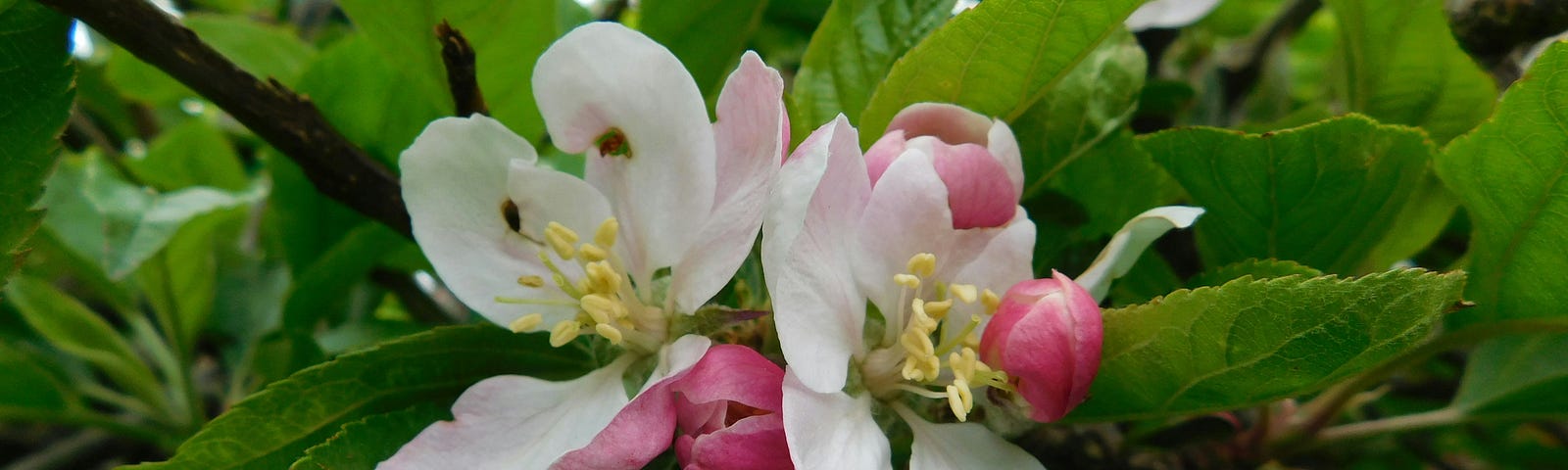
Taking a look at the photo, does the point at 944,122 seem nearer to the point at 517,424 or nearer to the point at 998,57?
the point at 998,57

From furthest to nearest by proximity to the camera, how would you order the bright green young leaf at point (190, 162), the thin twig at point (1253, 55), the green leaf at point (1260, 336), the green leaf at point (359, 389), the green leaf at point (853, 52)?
the thin twig at point (1253, 55)
the bright green young leaf at point (190, 162)
the green leaf at point (853, 52)
the green leaf at point (359, 389)
the green leaf at point (1260, 336)

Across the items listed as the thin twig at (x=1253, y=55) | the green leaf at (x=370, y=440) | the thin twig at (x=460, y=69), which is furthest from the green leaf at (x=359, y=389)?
the thin twig at (x=1253, y=55)

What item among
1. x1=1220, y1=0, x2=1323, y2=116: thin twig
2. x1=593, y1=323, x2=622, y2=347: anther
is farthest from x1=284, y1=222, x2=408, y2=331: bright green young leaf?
x1=1220, y1=0, x2=1323, y2=116: thin twig

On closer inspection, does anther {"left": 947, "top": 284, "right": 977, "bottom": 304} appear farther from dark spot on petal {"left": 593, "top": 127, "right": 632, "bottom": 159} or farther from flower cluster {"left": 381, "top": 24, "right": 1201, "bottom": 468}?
dark spot on petal {"left": 593, "top": 127, "right": 632, "bottom": 159}

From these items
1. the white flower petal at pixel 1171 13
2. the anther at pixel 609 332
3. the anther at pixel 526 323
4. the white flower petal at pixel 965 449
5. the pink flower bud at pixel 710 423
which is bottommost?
the white flower petal at pixel 965 449

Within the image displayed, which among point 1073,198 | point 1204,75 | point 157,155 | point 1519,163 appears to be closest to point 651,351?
point 1073,198

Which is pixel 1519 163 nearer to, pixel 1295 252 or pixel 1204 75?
pixel 1295 252

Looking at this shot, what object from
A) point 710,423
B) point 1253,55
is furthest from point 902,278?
point 1253,55

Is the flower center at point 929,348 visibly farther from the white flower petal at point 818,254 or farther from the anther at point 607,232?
the anther at point 607,232
